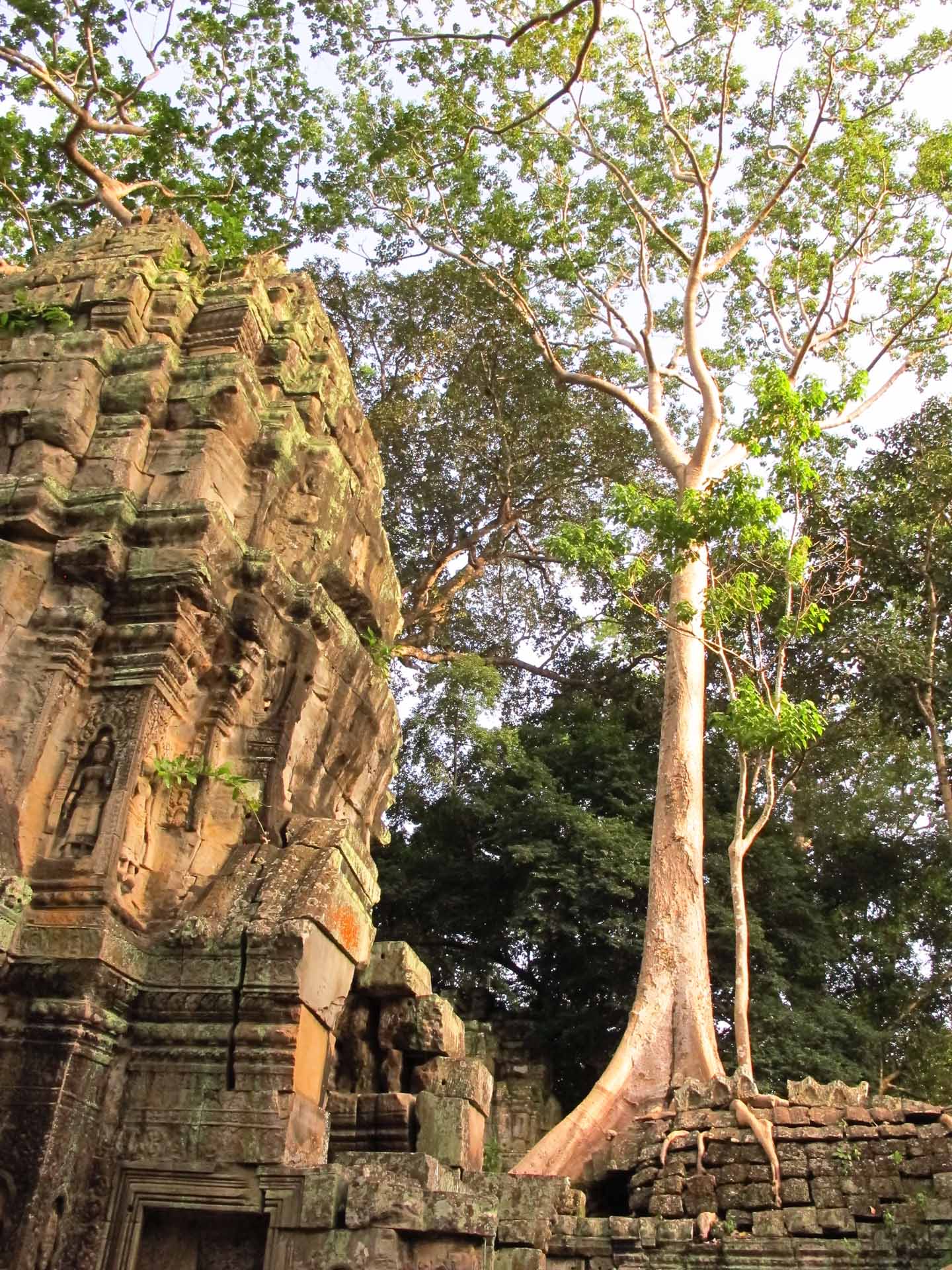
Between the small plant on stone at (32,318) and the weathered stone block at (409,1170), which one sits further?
the small plant on stone at (32,318)

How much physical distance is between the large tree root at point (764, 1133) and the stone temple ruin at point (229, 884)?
1.1 inches

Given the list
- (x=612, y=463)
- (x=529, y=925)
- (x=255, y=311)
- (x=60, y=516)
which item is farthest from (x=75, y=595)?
(x=612, y=463)

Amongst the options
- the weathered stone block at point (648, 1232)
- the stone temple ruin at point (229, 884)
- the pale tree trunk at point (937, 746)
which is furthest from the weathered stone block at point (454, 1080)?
the pale tree trunk at point (937, 746)

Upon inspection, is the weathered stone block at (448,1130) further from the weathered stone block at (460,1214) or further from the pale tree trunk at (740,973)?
the pale tree trunk at (740,973)

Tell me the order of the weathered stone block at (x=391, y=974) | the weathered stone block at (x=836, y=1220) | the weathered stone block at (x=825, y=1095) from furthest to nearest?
the weathered stone block at (x=825, y=1095) → the weathered stone block at (x=836, y=1220) → the weathered stone block at (x=391, y=974)

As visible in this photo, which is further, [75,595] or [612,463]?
[612,463]

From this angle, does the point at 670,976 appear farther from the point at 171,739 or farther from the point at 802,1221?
the point at 171,739

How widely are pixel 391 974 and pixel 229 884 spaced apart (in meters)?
1.32

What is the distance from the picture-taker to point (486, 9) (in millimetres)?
13938

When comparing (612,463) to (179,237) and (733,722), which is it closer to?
(733,722)

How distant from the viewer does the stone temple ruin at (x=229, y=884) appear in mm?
3855

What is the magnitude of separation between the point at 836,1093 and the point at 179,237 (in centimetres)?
722

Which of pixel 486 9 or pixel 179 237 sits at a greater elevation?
pixel 486 9

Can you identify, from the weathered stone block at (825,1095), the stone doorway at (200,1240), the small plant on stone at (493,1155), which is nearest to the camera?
the stone doorway at (200,1240)
